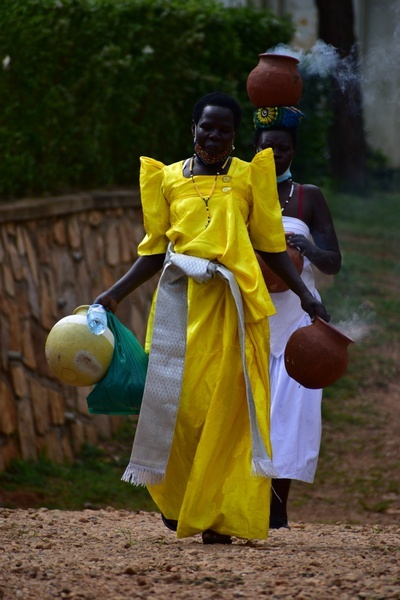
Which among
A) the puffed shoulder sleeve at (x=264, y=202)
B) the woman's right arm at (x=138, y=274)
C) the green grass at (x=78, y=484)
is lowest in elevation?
the green grass at (x=78, y=484)

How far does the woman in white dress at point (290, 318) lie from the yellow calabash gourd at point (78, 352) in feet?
3.96

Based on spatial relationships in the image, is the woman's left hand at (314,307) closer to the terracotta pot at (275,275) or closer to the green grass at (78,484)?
the terracotta pot at (275,275)

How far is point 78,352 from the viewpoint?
5211mm

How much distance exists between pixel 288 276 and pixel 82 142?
155 inches

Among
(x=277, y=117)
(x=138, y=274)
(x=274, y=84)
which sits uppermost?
(x=274, y=84)

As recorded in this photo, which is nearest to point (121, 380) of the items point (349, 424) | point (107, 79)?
point (107, 79)

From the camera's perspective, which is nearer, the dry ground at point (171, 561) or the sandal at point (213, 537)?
the dry ground at point (171, 561)

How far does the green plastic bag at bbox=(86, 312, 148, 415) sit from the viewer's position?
210 inches

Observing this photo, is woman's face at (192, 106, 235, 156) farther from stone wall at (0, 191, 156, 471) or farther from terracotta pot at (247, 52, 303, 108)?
stone wall at (0, 191, 156, 471)

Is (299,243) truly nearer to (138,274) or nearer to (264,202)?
(264,202)

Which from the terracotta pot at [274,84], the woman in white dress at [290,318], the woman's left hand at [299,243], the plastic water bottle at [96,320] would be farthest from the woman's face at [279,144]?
the plastic water bottle at [96,320]

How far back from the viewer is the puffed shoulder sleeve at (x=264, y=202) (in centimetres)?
539

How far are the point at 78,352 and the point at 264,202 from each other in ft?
3.35

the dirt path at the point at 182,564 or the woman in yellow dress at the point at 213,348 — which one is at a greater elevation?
the woman in yellow dress at the point at 213,348
